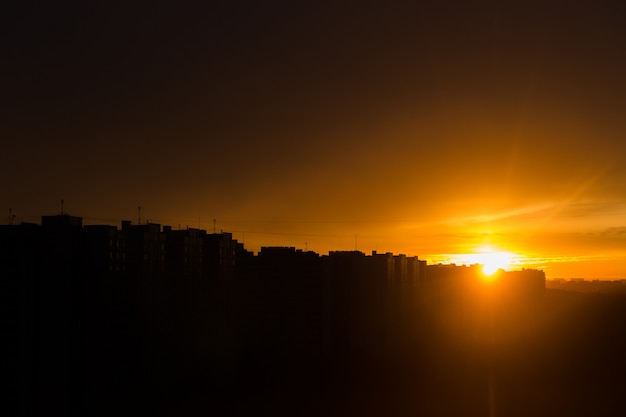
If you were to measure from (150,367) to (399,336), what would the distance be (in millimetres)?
32579

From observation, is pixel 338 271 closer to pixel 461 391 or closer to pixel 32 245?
pixel 461 391

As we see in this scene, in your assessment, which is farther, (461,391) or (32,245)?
(461,391)

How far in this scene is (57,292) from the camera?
29234mm

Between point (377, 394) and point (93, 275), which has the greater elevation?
point (93, 275)

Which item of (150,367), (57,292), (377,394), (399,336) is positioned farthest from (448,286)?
(57,292)

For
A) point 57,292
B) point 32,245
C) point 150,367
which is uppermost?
point 32,245

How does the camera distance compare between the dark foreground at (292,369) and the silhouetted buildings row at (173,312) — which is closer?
the silhouetted buildings row at (173,312)

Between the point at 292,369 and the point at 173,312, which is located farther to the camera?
the point at 292,369

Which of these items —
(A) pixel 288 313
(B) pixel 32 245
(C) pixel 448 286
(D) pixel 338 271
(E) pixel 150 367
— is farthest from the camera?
(C) pixel 448 286

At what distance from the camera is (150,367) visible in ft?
115

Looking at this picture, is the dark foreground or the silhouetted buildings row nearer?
the silhouetted buildings row

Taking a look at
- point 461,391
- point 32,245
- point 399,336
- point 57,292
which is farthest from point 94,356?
point 399,336

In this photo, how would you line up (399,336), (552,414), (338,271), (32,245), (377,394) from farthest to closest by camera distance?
(399,336) → (338,271) → (377,394) → (552,414) → (32,245)

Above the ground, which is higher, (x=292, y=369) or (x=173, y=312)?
(x=173, y=312)
